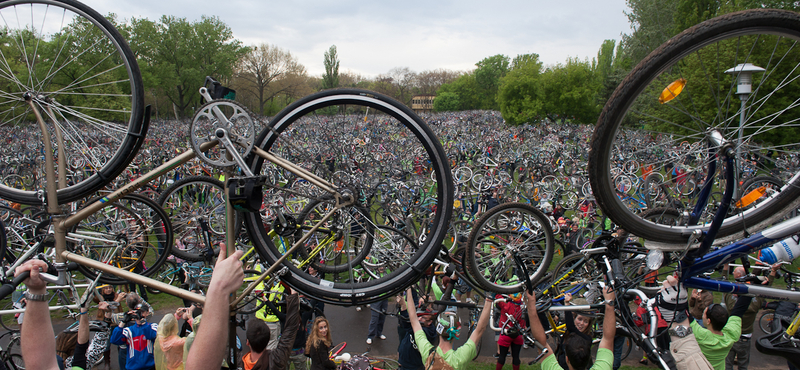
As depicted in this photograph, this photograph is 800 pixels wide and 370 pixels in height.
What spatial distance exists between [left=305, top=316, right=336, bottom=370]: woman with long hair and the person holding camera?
84.3 inches

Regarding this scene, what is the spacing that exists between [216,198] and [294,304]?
3.97m

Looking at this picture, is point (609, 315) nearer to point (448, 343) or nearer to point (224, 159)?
point (448, 343)

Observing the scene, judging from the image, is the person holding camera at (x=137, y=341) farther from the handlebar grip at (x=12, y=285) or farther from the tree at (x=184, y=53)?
the tree at (x=184, y=53)

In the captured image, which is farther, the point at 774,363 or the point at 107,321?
the point at 774,363

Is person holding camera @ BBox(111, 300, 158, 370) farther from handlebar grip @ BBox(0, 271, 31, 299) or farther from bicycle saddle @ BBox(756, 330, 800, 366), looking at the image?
bicycle saddle @ BBox(756, 330, 800, 366)

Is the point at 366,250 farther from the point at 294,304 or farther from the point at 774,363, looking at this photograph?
the point at 774,363

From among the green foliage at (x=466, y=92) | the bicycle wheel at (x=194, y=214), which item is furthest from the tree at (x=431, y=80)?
the bicycle wheel at (x=194, y=214)

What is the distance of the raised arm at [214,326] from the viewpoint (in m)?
1.62

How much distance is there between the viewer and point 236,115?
2469 mm

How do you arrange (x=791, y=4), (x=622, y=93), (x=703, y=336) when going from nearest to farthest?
(x=622, y=93) → (x=703, y=336) → (x=791, y=4)

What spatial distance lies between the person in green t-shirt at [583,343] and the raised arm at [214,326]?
10.1 feet

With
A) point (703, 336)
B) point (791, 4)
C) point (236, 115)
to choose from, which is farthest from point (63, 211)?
point (791, 4)

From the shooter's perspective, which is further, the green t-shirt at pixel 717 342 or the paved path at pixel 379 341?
the paved path at pixel 379 341

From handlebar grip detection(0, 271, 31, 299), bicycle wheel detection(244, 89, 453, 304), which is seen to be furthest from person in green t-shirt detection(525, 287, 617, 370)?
handlebar grip detection(0, 271, 31, 299)
